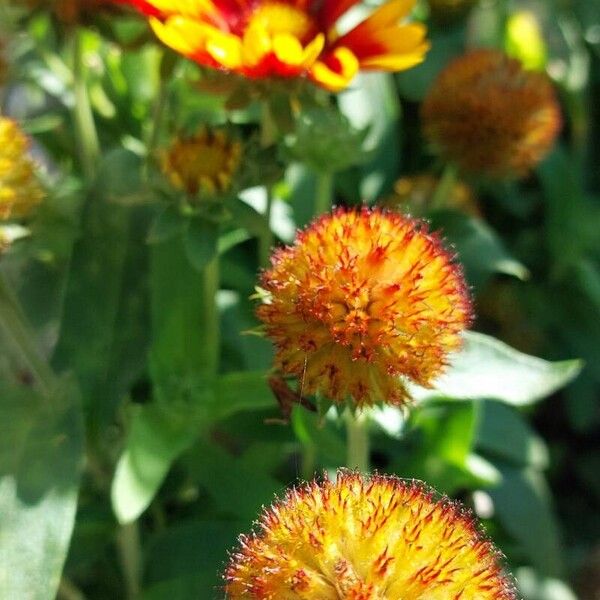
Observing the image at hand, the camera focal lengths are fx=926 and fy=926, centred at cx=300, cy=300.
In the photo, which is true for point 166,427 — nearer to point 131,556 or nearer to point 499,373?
point 131,556

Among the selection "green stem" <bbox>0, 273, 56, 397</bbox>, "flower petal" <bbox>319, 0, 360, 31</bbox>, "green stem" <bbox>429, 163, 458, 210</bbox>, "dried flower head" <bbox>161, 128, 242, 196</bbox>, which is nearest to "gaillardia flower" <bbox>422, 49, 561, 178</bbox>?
"green stem" <bbox>429, 163, 458, 210</bbox>

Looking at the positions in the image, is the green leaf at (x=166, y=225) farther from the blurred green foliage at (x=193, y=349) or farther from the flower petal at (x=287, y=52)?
the flower petal at (x=287, y=52)

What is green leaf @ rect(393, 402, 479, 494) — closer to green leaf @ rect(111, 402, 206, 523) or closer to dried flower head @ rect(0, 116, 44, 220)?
green leaf @ rect(111, 402, 206, 523)

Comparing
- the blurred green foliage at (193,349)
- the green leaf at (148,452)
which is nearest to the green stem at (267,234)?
the blurred green foliage at (193,349)

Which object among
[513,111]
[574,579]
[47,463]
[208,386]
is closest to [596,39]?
[513,111]

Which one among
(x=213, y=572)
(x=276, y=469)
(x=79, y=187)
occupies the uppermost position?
(x=79, y=187)

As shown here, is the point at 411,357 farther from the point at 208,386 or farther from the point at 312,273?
the point at 208,386

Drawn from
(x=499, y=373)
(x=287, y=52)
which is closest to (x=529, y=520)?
(x=499, y=373)
